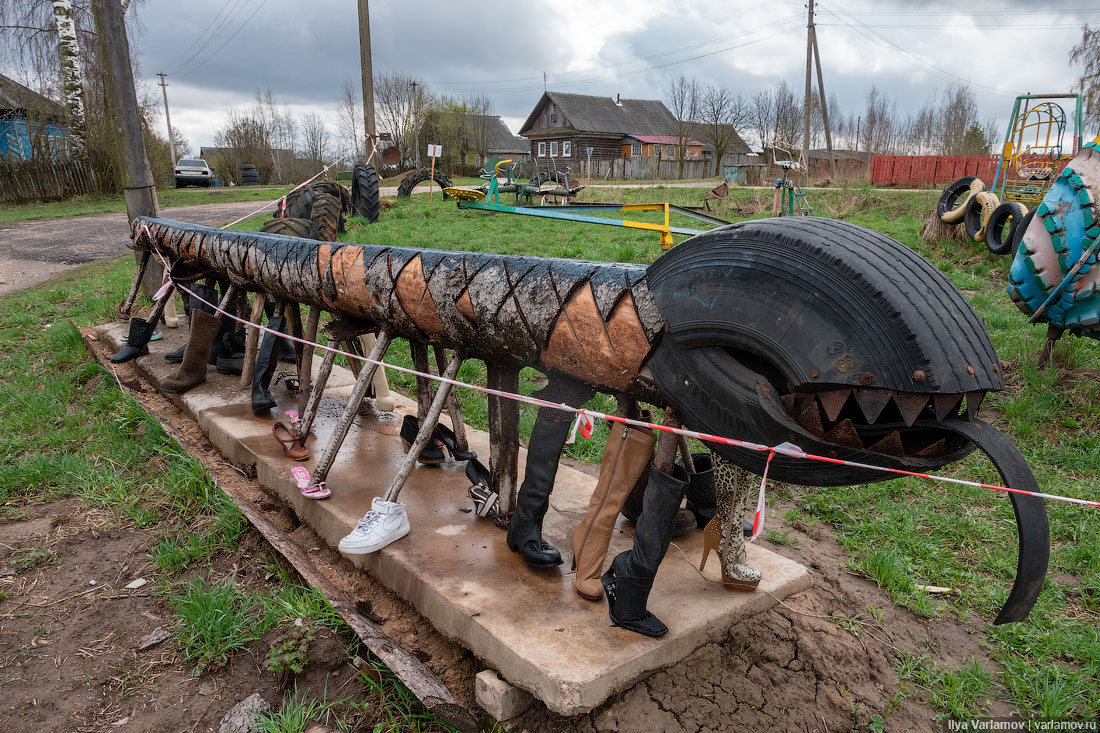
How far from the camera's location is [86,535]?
346 centimetres

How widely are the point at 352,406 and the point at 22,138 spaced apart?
71.3ft

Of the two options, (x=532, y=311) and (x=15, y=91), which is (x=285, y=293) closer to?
(x=532, y=311)

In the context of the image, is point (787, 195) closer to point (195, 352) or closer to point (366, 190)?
point (366, 190)

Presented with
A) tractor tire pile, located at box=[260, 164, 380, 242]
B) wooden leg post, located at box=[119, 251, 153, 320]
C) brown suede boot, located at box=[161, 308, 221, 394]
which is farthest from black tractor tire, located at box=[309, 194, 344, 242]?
brown suede boot, located at box=[161, 308, 221, 394]

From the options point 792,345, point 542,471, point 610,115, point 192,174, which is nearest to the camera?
point 792,345

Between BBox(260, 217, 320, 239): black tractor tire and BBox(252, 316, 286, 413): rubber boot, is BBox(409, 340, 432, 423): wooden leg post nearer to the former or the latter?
BBox(252, 316, 286, 413): rubber boot

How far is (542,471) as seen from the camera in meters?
2.35

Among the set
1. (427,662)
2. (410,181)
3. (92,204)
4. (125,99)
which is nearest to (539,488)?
(427,662)

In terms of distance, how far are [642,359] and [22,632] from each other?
281 centimetres

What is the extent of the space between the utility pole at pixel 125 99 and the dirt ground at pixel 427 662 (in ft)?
13.2

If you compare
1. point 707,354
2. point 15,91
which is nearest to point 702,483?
point 707,354

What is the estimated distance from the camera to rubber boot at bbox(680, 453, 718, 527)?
275cm

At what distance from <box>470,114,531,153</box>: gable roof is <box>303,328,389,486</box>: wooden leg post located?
38.4 metres

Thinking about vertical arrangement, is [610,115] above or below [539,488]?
above
